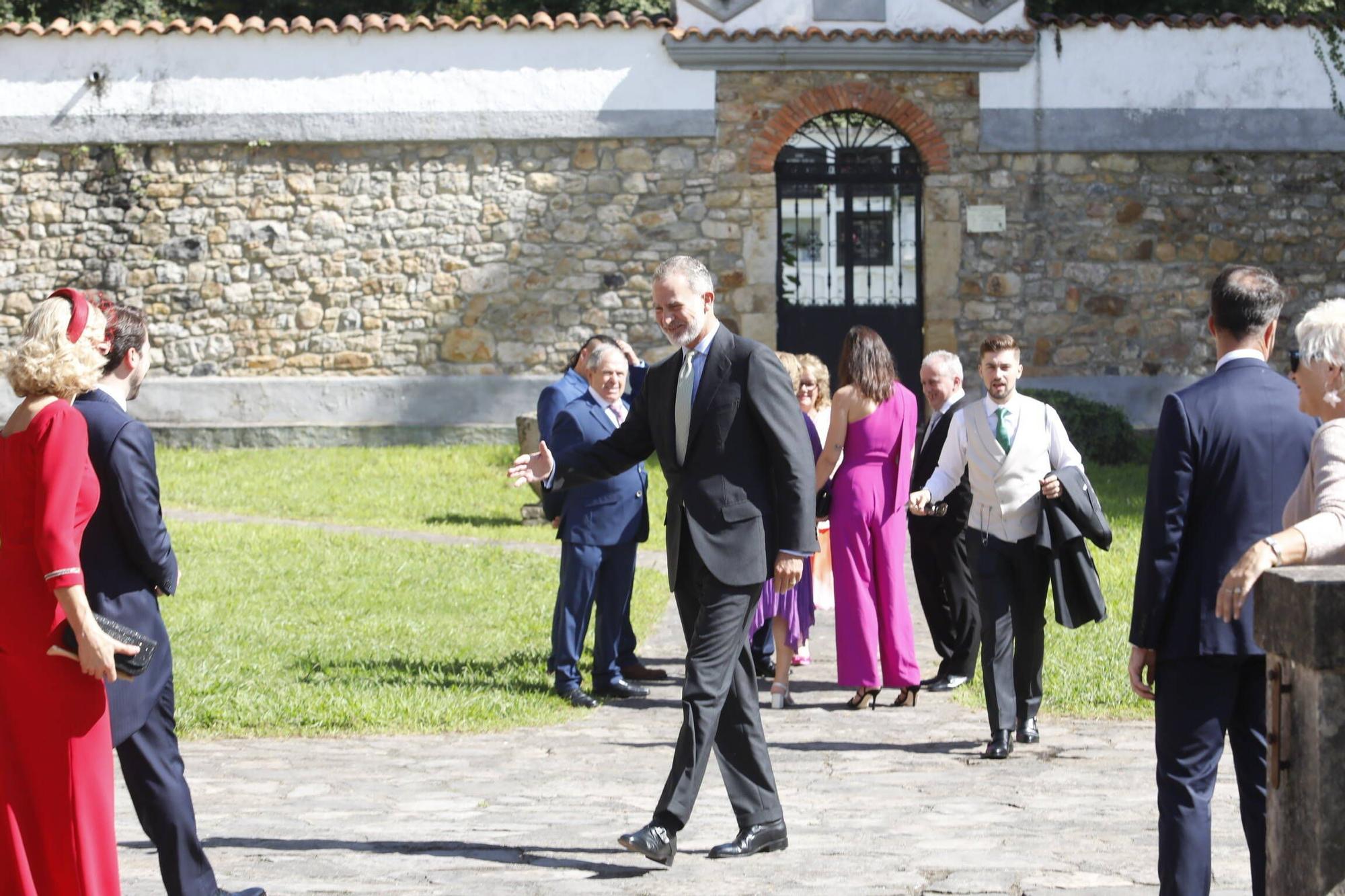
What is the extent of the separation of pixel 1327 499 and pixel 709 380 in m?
2.16

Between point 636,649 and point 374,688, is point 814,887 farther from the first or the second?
point 636,649

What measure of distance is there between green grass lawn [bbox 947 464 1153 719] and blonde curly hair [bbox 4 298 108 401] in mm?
4475

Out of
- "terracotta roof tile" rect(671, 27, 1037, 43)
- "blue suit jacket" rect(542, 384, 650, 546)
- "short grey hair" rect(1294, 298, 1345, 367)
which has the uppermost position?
"terracotta roof tile" rect(671, 27, 1037, 43)

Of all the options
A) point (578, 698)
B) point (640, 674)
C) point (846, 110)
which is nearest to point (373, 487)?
point (846, 110)

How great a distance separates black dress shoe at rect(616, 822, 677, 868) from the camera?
15.8 feet

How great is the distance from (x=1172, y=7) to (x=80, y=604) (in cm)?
2053

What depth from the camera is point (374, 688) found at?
25.8ft

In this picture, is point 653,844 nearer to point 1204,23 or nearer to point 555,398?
point 555,398

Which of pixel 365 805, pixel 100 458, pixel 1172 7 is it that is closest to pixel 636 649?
pixel 365 805

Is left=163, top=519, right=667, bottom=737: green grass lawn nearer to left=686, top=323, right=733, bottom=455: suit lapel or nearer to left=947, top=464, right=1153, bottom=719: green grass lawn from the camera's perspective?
left=947, top=464, right=1153, bottom=719: green grass lawn

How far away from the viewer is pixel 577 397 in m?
7.93

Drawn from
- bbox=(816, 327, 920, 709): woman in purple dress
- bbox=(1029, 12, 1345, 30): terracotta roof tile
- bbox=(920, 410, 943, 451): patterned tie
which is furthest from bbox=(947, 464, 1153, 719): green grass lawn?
bbox=(1029, 12, 1345, 30): terracotta roof tile

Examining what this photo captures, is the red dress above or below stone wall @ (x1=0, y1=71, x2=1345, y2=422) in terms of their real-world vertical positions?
below

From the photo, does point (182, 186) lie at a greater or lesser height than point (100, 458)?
greater
